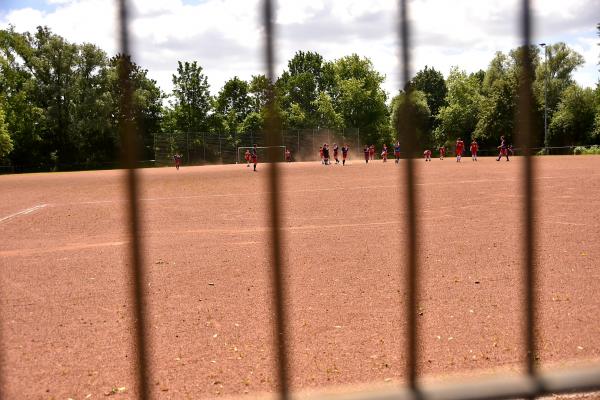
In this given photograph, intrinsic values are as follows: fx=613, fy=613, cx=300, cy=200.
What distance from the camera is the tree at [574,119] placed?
39.3 meters

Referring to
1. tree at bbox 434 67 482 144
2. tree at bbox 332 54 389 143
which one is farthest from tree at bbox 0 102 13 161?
tree at bbox 332 54 389 143

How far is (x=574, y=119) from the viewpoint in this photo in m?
40.1

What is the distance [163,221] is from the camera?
11664 mm

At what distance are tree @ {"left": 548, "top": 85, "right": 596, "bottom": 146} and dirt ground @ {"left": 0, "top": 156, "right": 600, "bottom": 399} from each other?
102 ft

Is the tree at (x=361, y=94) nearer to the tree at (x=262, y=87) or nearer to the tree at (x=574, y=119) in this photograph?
the tree at (x=262, y=87)

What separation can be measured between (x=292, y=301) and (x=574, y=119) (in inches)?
1562

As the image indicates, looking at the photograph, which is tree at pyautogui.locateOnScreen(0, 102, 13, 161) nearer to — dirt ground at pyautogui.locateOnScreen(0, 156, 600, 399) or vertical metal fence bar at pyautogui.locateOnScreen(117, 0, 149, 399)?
dirt ground at pyautogui.locateOnScreen(0, 156, 600, 399)

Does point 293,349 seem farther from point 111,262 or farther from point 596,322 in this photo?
point 111,262

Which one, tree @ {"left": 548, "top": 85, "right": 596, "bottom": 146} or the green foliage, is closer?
tree @ {"left": 548, "top": 85, "right": 596, "bottom": 146}

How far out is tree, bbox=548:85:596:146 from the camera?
129 ft

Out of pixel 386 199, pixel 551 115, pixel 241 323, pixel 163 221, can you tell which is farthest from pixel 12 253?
pixel 551 115

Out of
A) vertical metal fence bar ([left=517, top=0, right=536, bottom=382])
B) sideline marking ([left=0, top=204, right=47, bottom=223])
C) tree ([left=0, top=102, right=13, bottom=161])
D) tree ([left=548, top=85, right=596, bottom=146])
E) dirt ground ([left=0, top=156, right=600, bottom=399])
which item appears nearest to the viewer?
vertical metal fence bar ([left=517, top=0, right=536, bottom=382])

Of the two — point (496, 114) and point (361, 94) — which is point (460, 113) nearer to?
point (496, 114)

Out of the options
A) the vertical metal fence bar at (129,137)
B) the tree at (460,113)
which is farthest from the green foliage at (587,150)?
the vertical metal fence bar at (129,137)
